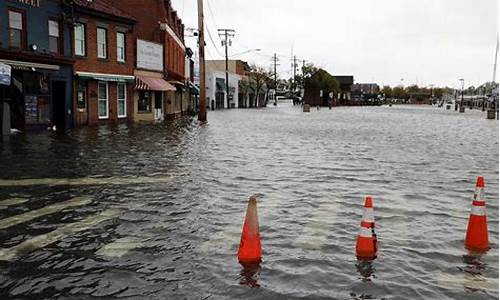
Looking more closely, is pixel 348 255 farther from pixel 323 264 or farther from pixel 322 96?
pixel 322 96

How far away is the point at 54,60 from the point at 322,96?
86.1 m

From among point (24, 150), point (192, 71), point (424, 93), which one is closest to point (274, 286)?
point (24, 150)

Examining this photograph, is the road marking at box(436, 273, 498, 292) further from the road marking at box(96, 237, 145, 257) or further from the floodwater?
the road marking at box(96, 237, 145, 257)

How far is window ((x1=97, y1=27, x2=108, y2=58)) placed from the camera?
1200 inches

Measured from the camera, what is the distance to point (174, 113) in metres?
45.6

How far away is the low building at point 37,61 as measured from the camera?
22484 mm

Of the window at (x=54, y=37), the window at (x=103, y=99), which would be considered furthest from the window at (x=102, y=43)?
the window at (x=54, y=37)

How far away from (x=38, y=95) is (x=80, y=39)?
19.1 feet

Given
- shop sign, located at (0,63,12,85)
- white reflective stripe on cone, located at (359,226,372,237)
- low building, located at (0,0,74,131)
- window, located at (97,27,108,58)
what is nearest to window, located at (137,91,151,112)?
window, located at (97,27,108,58)

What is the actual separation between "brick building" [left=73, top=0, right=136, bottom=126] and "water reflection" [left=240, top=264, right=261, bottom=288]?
2415 cm

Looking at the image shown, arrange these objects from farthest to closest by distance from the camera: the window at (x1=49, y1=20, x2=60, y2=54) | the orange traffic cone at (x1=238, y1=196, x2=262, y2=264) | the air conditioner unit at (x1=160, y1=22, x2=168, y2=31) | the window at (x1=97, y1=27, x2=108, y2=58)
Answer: the air conditioner unit at (x1=160, y1=22, x2=168, y2=31) → the window at (x1=97, y1=27, x2=108, y2=58) → the window at (x1=49, y1=20, x2=60, y2=54) → the orange traffic cone at (x1=238, y1=196, x2=262, y2=264)

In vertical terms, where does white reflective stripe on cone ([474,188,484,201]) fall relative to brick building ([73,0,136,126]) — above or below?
below

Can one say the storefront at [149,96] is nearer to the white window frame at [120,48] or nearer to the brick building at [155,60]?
the brick building at [155,60]

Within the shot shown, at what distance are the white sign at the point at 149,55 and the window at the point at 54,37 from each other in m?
9.18
